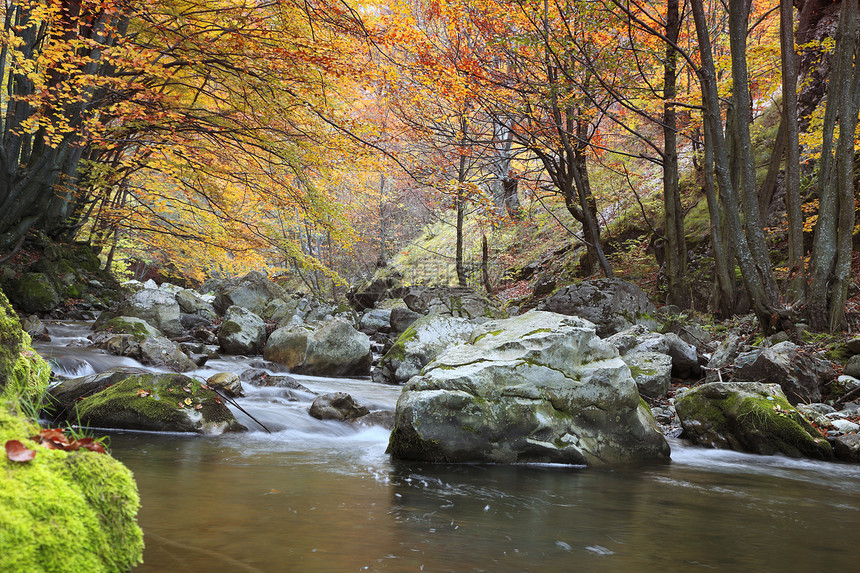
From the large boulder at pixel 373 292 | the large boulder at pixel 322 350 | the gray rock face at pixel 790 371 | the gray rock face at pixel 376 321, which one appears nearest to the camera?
the gray rock face at pixel 790 371

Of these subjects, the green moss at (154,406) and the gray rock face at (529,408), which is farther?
the green moss at (154,406)

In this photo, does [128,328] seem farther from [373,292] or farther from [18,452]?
[373,292]

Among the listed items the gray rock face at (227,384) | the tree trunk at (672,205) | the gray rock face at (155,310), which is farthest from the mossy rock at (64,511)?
the tree trunk at (672,205)

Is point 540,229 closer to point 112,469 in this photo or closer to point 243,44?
point 243,44

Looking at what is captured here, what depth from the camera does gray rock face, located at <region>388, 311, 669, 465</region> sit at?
472 centimetres

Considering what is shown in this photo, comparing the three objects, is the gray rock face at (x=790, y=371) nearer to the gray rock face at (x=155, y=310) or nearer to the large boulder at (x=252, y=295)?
the gray rock face at (x=155, y=310)

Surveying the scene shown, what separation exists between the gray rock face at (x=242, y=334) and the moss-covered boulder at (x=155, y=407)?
14.8 ft

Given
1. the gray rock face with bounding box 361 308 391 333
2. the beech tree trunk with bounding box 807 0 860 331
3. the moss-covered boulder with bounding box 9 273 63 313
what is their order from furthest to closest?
the gray rock face with bounding box 361 308 391 333 → the moss-covered boulder with bounding box 9 273 63 313 → the beech tree trunk with bounding box 807 0 860 331

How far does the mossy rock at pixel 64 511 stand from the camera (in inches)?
52.5

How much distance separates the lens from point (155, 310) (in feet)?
37.6

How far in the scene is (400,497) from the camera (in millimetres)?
3701

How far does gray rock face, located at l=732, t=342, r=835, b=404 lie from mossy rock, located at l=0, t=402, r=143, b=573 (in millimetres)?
6832

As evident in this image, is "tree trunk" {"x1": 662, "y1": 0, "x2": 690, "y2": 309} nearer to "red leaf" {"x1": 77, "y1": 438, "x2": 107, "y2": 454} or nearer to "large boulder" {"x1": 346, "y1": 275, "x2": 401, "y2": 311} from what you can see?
"large boulder" {"x1": 346, "y1": 275, "x2": 401, "y2": 311}

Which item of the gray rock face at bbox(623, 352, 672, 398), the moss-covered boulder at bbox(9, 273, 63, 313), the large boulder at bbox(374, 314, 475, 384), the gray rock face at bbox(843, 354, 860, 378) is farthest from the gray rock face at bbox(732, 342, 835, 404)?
the moss-covered boulder at bbox(9, 273, 63, 313)
